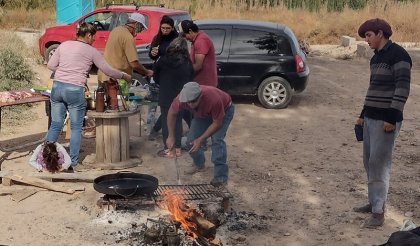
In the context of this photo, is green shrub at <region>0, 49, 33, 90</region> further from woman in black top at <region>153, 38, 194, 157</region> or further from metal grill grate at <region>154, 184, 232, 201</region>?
metal grill grate at <region>154, 184, 232, 201</region>

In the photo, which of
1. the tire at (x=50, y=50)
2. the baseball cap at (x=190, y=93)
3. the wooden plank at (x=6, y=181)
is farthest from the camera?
the tire at (x=50, y=50)

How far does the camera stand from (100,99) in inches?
313

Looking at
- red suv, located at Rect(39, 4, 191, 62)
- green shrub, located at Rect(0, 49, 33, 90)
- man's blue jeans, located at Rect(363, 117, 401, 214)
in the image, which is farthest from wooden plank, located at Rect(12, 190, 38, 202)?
red suv, located at Rect(39, 4, 191, 62)

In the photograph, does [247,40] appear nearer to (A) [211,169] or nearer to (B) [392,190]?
(A) [211,169]

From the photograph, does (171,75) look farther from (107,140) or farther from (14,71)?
(14,71)

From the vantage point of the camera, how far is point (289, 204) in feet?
22.9

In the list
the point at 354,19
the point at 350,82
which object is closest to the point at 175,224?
the point at 350,82

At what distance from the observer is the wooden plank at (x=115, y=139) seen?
8.11 metres

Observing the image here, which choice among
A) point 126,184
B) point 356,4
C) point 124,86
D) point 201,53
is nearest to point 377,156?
point 126,184

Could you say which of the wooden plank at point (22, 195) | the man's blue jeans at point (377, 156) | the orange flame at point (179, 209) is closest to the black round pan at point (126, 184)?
the orange flame at point (179, 209)

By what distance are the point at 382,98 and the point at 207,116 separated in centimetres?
213

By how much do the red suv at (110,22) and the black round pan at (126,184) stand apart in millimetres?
7355

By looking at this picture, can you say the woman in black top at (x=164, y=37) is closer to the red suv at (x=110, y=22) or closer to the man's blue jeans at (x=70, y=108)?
the man's blue jeans at (x=70, y=108)

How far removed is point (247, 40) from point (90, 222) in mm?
6534
